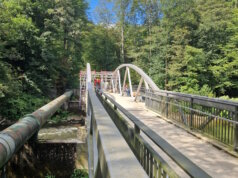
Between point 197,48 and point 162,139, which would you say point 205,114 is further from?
point 197,48

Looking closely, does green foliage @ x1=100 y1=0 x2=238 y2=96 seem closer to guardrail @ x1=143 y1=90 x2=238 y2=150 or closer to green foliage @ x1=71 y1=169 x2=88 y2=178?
guardrail @ x1=143 y1=90 x2=238 y2=150

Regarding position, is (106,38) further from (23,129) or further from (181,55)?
(23,129)

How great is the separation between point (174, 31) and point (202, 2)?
7184mm

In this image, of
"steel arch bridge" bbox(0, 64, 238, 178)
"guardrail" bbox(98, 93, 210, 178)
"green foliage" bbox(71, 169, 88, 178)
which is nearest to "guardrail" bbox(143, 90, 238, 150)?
"steel arch bridge" bbox(0, 64, 238, 178)

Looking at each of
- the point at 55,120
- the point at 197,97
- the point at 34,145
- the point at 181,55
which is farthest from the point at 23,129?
the point at 181,55

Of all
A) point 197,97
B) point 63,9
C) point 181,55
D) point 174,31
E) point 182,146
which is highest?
point 63,9

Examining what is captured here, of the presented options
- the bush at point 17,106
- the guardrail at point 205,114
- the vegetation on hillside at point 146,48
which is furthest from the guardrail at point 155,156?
the bush at point 17,106

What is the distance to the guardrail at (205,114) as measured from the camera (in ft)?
11.8

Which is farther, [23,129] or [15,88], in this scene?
[15,88]

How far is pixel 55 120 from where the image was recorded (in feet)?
48.5

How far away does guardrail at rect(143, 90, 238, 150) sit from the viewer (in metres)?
3.59

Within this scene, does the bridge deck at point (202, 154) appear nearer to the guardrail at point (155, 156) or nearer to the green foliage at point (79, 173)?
the guardrail at point (155, 156)

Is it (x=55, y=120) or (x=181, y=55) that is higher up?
(x=181, y=55)

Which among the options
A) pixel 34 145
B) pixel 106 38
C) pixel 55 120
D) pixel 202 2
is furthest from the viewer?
pixel 106 38
